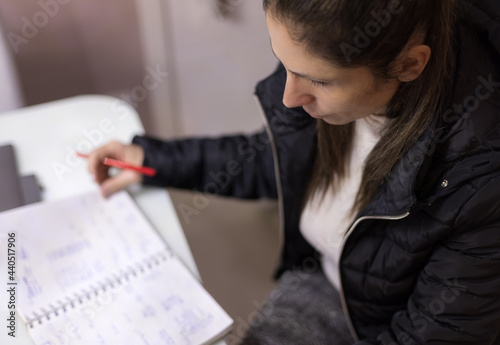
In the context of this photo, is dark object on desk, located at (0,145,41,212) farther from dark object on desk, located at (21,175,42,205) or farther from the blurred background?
the blurred background

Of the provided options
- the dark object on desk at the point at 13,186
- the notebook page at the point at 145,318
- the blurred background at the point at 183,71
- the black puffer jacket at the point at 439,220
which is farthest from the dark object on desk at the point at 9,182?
the blurred background at the point at 183,71

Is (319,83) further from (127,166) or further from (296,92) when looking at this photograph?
(127,166)

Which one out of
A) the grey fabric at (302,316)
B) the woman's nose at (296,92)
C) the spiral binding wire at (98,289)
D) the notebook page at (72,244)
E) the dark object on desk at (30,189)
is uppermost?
the woman's nose at (296,92)

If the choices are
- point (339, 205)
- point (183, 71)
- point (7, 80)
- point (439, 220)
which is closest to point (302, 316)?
point (339, 205)

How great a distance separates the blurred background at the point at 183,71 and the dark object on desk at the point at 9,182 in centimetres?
54

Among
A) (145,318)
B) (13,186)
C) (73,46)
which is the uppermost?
(73,46)

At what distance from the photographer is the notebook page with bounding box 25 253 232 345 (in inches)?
24.8

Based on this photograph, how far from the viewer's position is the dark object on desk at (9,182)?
787 mm

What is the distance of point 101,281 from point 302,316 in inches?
15.0

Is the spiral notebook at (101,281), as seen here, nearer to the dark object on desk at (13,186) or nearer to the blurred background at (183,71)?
the dark object on desk at (13,186)

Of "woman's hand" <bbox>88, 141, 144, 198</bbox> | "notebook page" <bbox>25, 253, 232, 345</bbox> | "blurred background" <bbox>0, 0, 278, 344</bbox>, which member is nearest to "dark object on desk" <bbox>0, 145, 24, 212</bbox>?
"woman's hand" <bbox>88, 141, 144, 198</bbox>

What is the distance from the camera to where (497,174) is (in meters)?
0.63

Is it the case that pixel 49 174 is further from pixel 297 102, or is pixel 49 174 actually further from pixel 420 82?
pixel 420 82

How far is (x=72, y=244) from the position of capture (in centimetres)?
74
